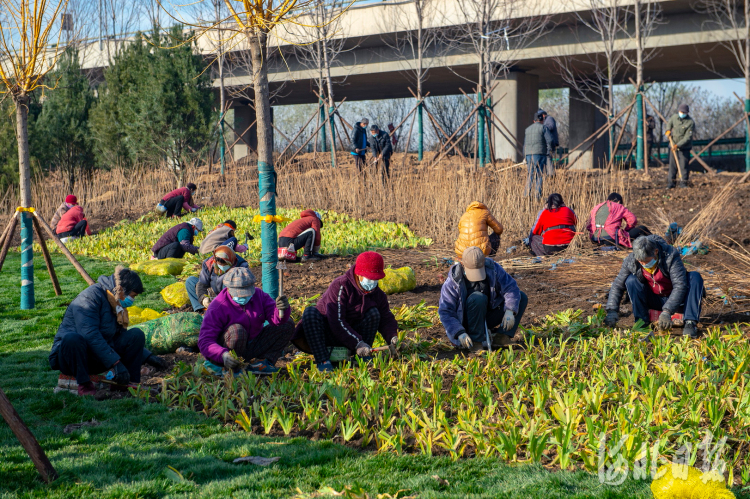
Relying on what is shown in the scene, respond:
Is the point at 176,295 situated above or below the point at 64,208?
below

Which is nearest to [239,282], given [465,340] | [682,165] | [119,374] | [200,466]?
[119,374]

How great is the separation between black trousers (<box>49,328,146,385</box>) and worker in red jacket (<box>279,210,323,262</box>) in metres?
4.19

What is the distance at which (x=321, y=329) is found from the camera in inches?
207

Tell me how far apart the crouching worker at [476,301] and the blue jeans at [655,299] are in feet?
3.35

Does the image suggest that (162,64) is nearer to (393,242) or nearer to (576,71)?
(393,242)

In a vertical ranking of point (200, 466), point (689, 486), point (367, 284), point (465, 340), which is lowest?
point (200, 466)

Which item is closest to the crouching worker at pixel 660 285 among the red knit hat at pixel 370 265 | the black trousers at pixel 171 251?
the red knit hat at pixel 370 265

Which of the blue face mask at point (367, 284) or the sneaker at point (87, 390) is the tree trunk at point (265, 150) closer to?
the blue face mask at point (367, 284)

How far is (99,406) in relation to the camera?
14.8 feet

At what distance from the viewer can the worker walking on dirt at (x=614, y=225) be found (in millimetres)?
9102

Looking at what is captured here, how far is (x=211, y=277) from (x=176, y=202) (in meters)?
7.90

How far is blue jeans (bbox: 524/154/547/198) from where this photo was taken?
1145cm

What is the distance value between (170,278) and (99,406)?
4.91 meters

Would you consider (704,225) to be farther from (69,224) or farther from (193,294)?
(69,224)
